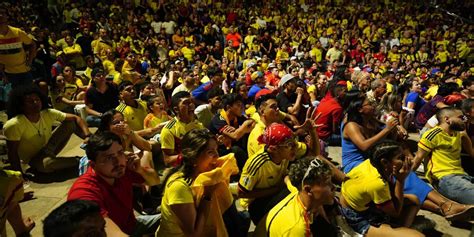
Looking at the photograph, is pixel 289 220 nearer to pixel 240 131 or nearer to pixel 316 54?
pixel 240 131

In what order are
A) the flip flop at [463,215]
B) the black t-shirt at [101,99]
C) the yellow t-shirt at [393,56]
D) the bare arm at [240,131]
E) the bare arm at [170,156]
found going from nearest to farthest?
the flip flop at [463,215] → the bare arm at [170,156] → the bare arm at [240,131] → the black t-shirt at [101,99] → the yellow t-shirt at [393,56]

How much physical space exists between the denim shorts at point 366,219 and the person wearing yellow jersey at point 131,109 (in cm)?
326

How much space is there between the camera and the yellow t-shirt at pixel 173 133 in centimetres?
421

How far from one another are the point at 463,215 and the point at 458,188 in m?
0.38

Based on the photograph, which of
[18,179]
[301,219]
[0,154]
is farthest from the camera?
[0,154]

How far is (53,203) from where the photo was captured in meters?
3.99

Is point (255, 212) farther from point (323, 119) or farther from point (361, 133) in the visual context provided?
point (323, 119)

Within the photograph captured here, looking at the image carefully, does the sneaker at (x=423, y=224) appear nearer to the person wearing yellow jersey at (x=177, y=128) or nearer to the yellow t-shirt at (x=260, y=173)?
the yellow t-shirt at (x=260, y=173)

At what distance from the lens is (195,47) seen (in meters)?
13.9

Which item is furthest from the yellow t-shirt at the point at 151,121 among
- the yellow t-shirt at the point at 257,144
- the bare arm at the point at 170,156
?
the yellow t-shirt at the point at 257,144

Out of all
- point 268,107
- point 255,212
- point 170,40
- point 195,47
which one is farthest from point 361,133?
point 170,40

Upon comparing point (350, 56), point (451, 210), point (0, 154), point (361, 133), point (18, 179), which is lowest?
point (350, 56)

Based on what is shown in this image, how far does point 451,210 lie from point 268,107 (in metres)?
2.10

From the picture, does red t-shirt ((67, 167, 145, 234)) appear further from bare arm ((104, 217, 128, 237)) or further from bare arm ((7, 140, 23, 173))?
bare arm ((7, 140, 23, 173))
